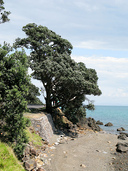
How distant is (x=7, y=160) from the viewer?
44.1ft

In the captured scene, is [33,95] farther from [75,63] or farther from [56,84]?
[75,63]

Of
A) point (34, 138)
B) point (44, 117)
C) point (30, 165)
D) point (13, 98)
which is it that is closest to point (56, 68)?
point (44, 117)

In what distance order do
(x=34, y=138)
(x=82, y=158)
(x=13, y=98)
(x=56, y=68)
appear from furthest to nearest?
(x=56, y=68) → (x=34, y=138) → (x=82, y=158) → (x=13, y=98)

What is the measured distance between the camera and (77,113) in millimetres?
39156

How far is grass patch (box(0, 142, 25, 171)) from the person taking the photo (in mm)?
12818

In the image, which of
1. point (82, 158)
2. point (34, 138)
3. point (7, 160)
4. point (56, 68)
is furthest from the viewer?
point (56, 68)

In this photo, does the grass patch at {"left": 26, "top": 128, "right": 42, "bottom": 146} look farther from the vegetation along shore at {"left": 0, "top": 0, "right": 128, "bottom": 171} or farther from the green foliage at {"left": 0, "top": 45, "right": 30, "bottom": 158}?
the green foliage at {"left": 0, "top": 45, "right": 30, "bottom": 158}

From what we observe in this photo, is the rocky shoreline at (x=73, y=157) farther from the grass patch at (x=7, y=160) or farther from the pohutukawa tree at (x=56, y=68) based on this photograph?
the pohutukawa tree at (x=56, y=68)

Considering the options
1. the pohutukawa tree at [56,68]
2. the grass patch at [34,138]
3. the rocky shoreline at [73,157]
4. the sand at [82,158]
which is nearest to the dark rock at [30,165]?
the rocky shoreline at [73,157]

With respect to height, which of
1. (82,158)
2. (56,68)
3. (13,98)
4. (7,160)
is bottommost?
(82,158)

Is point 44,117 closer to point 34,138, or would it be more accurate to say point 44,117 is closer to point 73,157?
point 34,138

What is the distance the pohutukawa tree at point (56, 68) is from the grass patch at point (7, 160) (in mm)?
15962

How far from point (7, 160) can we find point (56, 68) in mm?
17693

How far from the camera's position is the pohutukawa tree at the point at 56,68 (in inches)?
1132
